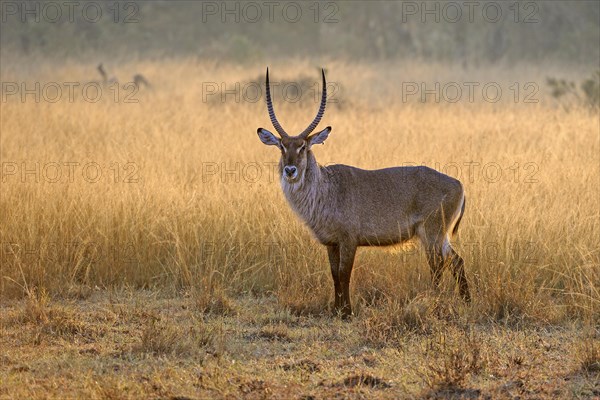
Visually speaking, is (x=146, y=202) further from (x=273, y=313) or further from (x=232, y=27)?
(x=232, y=27)

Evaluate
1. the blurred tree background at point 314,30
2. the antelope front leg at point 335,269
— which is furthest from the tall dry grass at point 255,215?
the blurred tree background at point 314,30

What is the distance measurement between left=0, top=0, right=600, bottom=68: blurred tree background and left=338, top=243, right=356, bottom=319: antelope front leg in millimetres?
17945

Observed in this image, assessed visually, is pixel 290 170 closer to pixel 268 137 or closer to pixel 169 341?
pixel 268 137

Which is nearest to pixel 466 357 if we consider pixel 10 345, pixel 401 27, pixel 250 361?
pixel 250 361

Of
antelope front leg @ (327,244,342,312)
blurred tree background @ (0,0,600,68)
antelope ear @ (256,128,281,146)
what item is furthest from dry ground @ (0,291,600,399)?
blurred tree background @ (0,0,600,68)

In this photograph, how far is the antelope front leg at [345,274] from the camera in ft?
20.7

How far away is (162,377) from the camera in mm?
5125

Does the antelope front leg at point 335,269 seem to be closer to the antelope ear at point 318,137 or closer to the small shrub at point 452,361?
the antelope ear at point 318,137

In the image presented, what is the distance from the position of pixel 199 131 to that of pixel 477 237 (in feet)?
19.6

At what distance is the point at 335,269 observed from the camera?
646 cm

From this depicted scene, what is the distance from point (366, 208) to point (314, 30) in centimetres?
2707

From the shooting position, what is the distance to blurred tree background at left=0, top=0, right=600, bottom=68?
2662cm

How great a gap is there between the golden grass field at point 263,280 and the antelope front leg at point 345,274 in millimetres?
112

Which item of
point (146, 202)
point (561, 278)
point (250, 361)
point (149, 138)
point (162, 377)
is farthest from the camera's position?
point (149, 138)
